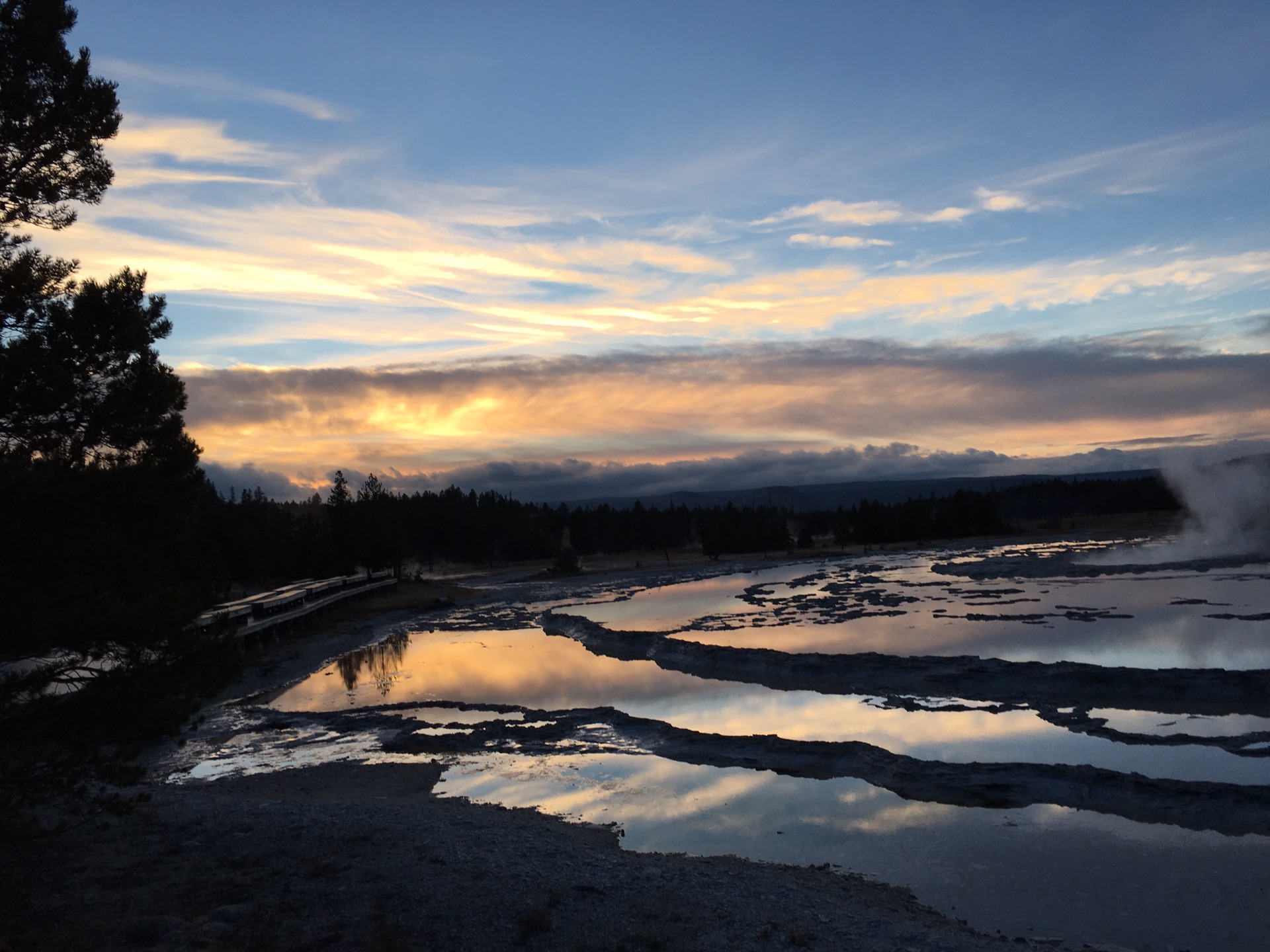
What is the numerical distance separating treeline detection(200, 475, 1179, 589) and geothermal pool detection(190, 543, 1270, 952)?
18.5 metres

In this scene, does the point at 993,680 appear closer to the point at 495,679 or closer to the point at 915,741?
the point at 915,741

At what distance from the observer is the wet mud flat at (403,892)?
762 cm

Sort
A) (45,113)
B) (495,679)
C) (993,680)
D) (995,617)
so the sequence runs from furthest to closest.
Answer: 1. (995,617)
2. (495,679)
3. (993,680)
4. (45,113)

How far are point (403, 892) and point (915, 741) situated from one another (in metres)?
9.95

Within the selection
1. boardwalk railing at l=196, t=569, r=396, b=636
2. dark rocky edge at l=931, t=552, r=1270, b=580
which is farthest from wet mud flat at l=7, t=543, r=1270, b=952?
dark rocky edge at l=931, t=552, r=1270, b=580

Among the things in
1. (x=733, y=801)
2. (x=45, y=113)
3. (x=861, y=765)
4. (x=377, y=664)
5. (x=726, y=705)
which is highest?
(x=45, y=113)

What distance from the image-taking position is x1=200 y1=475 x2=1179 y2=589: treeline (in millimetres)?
65000

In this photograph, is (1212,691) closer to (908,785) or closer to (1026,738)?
(1026,738)

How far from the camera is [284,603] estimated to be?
1529 inches

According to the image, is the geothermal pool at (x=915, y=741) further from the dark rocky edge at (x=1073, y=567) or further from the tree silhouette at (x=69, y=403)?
the dark rocky edge at (x=1073, y=567)

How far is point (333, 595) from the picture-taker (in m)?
49.0

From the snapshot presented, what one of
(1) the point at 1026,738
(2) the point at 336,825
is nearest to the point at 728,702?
(1) the point at 1026,738

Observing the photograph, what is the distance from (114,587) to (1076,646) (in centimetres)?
2238

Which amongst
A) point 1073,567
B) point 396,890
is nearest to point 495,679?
point 396,890
